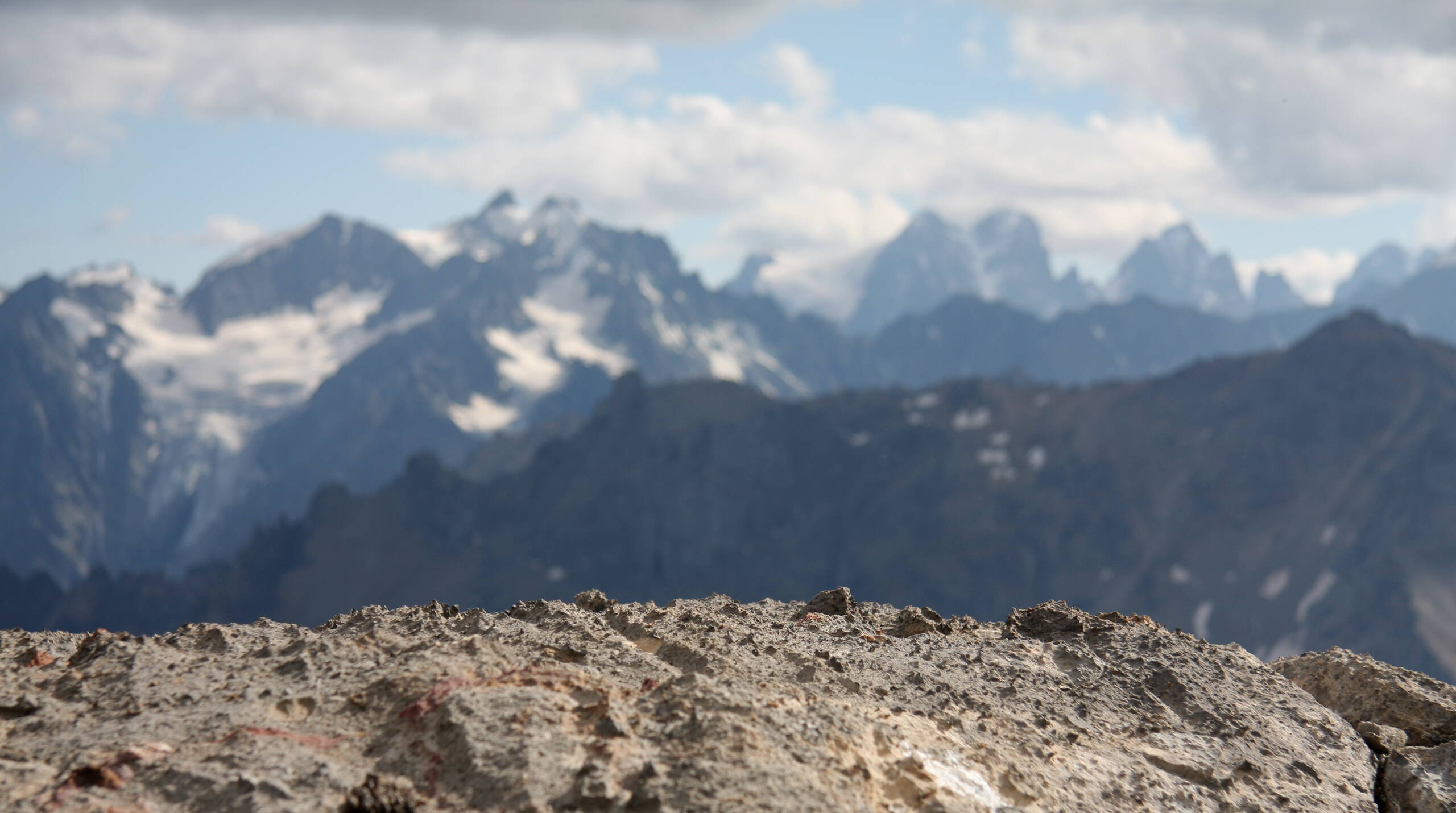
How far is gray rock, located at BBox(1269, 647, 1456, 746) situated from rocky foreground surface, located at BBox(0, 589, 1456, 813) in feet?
0.14

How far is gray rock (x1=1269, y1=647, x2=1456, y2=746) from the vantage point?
1853cm

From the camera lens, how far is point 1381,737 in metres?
17.5

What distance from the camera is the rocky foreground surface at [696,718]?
12492mm

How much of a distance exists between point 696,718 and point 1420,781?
889 centimetres

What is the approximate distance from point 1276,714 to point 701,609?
7836mm

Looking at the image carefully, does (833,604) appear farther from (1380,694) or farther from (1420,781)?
(1420,781)

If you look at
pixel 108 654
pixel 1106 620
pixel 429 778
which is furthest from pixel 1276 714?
Result: pixel 108 654

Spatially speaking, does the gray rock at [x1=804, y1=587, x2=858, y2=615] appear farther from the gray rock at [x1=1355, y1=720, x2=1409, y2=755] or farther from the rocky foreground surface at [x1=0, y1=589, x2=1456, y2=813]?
the gray rock at [x1=1355, y1=720, x2=1409, y2=755]

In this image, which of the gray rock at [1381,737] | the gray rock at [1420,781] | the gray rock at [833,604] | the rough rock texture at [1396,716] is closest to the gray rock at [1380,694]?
the rough rock texture at [1396,716]

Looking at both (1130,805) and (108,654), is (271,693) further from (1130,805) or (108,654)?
(1130,805)

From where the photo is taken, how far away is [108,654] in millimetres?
15875

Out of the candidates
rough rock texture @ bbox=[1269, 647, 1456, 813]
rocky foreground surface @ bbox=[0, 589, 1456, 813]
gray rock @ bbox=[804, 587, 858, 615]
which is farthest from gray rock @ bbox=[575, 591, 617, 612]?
rough rock texture @ bbox=[1269, 647, 1456, 813]

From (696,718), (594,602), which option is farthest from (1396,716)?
(594,602)

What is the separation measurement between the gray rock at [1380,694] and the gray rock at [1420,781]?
151cm
